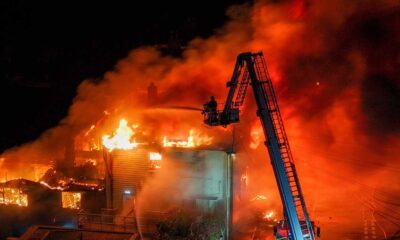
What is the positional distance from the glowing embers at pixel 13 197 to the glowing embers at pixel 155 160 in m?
7.43

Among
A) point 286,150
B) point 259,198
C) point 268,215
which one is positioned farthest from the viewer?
point 259,198

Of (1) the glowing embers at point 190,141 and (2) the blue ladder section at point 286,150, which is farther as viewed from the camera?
(1) the glowing embers at point 190,141

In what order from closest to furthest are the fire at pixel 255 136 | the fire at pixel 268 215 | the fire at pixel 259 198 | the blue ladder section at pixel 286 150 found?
the blue ladder section at pixel 286 150 → the fire at pixel 268 215 → the fire at pixel 259 198 → the fire at pixel 255 136

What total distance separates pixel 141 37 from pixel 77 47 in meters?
7.06

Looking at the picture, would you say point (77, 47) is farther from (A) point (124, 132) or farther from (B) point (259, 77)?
(B) point (259, 77)

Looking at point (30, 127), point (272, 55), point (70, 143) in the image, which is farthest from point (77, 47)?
point (272, 55)

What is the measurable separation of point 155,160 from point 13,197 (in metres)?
8.55

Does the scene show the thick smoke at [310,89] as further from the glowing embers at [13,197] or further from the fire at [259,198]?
the glowing embers at [13,197]

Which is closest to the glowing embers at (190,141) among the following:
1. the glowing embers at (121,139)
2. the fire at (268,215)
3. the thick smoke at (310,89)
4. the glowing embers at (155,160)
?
the glowing embers at (155,160)

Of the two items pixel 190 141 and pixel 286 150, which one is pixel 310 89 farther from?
pixel 286 150

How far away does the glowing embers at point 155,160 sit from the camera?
20675mm

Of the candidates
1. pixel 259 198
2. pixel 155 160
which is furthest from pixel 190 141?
pixel 259 198

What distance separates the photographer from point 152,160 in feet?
68.3

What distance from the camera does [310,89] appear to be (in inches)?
1444
